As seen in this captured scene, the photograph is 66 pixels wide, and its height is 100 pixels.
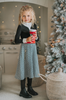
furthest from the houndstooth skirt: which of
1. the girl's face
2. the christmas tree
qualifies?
the girl's face

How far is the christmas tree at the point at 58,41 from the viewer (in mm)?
2256

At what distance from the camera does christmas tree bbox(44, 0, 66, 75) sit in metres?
2.26

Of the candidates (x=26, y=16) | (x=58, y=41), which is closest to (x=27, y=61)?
(x=58, y=41)

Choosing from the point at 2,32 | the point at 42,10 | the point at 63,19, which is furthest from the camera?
the point at 2,32

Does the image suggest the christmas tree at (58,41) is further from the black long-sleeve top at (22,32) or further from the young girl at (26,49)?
the black long-sleeve top at (22,32)

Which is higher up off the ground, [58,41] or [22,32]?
[22,32]

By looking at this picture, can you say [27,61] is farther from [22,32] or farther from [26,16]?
[26,16]

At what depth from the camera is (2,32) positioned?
425 centimetres

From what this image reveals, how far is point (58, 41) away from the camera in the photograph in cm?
231

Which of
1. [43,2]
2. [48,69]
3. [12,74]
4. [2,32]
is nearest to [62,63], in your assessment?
[48,69]

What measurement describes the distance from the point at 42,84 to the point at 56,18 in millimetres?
1506

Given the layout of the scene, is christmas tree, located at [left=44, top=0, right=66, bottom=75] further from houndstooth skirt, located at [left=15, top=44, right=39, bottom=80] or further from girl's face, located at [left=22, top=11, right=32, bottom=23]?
girl's face, located at [left=22, top=11, right=32, bottom=23]

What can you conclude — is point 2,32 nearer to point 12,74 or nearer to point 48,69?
point 12,74

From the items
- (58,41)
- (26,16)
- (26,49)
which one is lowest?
(26,49)
